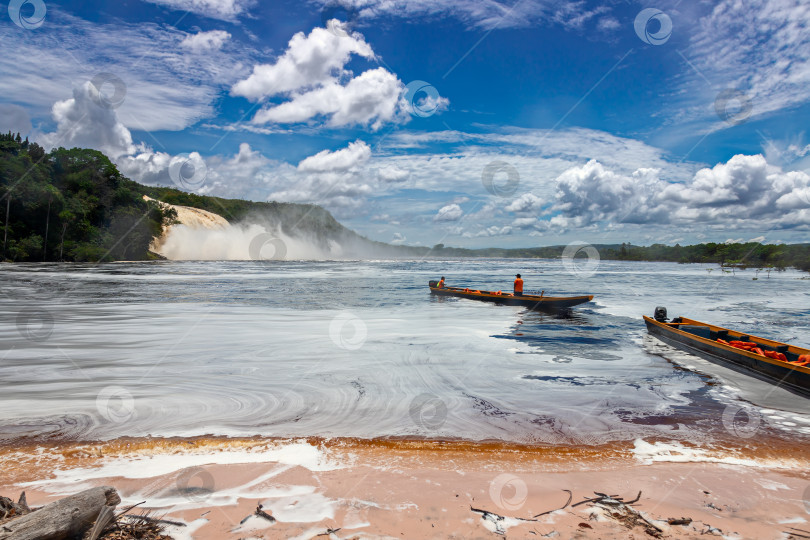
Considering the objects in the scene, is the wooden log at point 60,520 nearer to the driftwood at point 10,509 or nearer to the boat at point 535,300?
the driftwood at point 10,509

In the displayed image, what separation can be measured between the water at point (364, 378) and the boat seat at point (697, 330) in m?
1.11

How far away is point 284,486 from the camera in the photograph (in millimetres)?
5043

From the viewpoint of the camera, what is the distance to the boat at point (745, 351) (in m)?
9.62

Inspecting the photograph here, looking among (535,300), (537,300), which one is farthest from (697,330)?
(535,300)

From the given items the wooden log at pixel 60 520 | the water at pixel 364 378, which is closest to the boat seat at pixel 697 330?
the water at pixel 364 378

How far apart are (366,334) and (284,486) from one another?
11536 millimetres

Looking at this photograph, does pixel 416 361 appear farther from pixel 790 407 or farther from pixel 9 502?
pixel 9 502

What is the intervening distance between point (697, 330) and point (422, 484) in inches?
555

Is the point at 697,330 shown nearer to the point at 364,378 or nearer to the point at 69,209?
the point at 364,378

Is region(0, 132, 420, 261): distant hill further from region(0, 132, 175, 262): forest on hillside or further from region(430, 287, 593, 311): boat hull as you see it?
region(430, 287, 593, 311): boat hull

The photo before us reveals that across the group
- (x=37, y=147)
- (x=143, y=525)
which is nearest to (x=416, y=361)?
(x=143, y=525)

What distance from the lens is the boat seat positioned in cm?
1449

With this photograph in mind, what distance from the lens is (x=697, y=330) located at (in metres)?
15.0

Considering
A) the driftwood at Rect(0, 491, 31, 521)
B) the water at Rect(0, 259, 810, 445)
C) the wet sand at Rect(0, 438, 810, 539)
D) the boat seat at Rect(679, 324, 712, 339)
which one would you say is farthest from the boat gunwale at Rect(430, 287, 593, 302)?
the driftwood at Rect(0, 491, 31, 521)
